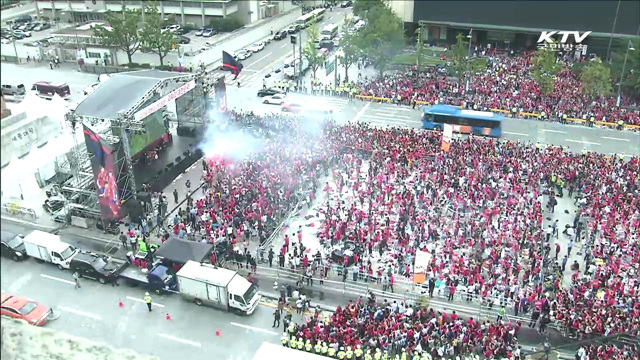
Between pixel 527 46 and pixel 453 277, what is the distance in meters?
45.1

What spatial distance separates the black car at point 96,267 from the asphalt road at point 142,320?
384mm

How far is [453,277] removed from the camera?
966 inches

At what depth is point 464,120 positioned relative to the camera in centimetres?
4141

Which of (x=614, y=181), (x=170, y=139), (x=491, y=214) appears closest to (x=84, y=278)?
(x=170, y=139)

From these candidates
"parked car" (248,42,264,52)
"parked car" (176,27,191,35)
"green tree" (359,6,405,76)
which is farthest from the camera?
"parked car" (176,27,191,35)

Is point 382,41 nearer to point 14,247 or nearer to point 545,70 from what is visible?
point 545,70

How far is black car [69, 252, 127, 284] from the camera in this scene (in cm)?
2572

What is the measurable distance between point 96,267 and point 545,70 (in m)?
39.3

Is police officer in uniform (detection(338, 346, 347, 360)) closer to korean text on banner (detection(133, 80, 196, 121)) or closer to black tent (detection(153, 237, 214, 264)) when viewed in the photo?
black tent (detection(153, 237, 214, 264))

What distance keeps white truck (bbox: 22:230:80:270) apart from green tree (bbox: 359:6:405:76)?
35.0 metres

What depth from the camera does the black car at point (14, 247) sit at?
26408 millimetres

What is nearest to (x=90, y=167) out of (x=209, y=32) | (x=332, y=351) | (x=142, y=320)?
(x=142, y=320)

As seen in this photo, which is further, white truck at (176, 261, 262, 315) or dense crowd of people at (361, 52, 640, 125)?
dense crowd of people at (361, 52, 640, 125)

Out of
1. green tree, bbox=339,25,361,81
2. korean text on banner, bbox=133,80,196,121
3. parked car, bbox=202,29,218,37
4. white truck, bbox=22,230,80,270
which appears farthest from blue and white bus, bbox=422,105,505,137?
parked car, bbox=202,29,218,37
